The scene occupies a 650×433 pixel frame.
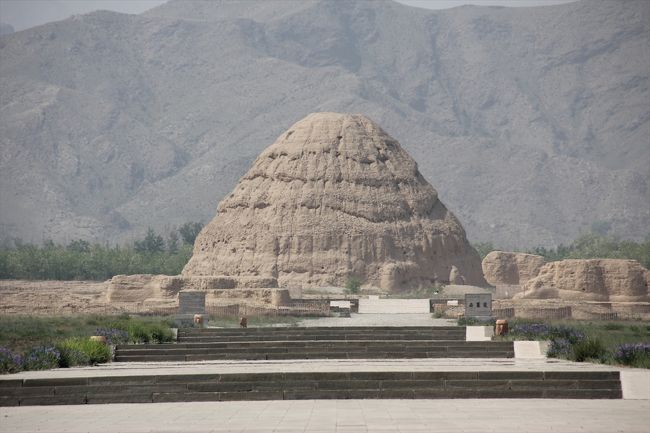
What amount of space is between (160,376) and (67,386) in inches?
53.2

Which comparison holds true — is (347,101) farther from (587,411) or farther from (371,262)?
(587,411)

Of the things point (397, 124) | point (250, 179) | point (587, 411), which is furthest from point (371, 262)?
point (397, 124)

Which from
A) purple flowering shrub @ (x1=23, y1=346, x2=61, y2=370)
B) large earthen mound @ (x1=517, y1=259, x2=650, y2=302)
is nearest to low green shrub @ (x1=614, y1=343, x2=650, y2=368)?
purple flowering shrub @ (x1=23, y1=346, x2=61, y2=370)

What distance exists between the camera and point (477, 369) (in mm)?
19406

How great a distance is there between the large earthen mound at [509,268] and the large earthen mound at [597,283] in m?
17.1

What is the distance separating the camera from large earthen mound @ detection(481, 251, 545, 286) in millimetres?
71875

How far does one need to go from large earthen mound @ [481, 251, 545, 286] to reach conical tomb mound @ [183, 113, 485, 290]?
7.09 meters

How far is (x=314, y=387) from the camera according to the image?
17.9 metres

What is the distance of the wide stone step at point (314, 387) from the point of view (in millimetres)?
17578

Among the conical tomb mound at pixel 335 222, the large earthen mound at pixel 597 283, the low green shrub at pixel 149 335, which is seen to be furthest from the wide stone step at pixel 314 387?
the conical tomb mound at pixel 335 222

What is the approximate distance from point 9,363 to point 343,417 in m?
8.26

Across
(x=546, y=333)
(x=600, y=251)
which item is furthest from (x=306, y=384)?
(x=600, y=251)

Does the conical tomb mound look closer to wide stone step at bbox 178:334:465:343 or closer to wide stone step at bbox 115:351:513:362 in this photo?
wide stone step at bbox 178:334:465:343

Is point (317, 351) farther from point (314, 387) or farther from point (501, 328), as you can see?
point (314, 387)
